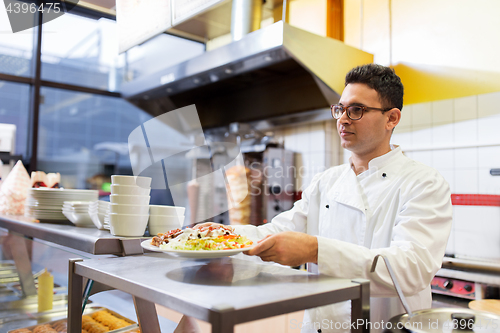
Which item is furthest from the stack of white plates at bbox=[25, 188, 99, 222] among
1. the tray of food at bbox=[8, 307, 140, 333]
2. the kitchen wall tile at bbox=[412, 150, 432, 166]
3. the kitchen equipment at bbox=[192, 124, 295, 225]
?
the kitchen wall tile at bbox=[412, 150, 432, 166]

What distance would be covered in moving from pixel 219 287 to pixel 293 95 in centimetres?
276

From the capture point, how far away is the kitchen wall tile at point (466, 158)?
2.56 metres

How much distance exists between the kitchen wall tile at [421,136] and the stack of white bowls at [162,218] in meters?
2.21

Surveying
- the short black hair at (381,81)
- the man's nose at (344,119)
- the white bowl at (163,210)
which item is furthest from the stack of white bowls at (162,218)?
the short black hair at (381,81)

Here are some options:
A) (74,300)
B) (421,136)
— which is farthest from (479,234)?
(74,300)

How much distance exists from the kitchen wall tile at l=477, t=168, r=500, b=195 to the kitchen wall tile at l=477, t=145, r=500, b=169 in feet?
0.11

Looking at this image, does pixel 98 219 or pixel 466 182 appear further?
pixel 466 182

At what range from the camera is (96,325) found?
4.74 feet

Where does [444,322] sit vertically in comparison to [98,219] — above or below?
below

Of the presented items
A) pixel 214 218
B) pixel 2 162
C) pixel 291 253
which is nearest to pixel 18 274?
pixel 291 253

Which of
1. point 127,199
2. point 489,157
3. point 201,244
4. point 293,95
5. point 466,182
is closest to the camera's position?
point 201,244

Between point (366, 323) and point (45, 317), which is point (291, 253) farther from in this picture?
point (45, 317)

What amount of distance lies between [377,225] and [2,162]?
3355mm

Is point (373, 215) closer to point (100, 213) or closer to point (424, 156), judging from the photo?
point (100, 213)
